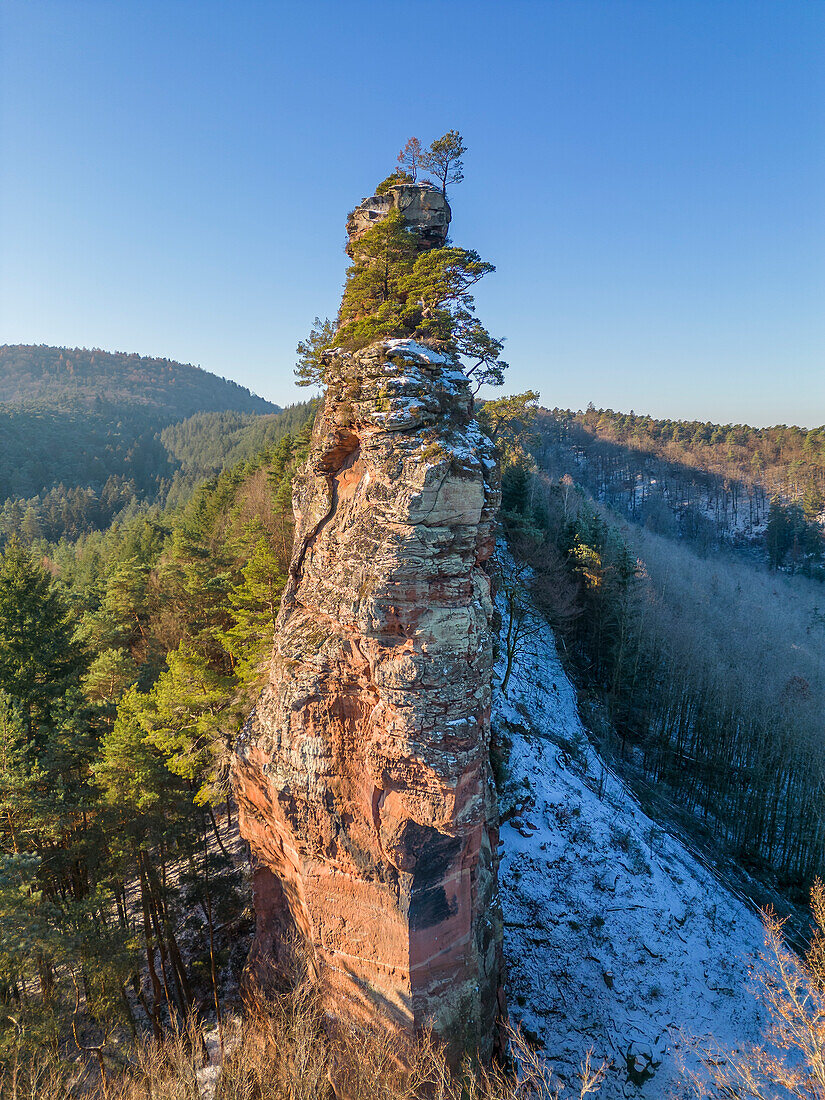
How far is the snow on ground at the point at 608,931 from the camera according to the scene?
13.5m

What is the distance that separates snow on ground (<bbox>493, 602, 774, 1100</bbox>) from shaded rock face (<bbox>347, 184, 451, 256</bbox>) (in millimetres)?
18341

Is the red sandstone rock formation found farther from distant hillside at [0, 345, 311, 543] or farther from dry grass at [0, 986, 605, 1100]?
distant hillside at [0, 345, 311, 543]

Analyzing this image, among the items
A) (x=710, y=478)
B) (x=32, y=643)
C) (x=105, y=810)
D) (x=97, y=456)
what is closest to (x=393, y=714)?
(x=105, y=810)

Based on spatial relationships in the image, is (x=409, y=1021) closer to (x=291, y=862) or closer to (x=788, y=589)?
(x=291, y=862)

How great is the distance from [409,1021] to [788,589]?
195 ft

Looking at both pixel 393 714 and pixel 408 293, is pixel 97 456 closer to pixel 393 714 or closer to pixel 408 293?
pixel 408 293

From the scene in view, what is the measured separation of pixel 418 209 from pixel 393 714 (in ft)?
52.7

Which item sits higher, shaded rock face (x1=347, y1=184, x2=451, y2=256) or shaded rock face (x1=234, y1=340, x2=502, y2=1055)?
shaded rock face (x1=347, y1=184, x2=451, y2=256)

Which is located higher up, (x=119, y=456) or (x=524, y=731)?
(x=119, y=456)

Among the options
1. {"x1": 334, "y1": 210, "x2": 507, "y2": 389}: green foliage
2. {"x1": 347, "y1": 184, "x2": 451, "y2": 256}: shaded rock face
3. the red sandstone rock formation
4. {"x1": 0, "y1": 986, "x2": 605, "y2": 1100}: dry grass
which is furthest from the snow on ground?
{"x1": 347, "y1": 184, "x2": 451, "y2": 256}: shaded rock face

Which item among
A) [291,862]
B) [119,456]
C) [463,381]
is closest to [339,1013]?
[291,862]

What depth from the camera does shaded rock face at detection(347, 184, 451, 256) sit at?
1616 cm

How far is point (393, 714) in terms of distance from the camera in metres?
9.82

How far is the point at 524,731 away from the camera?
A: 822 inches
